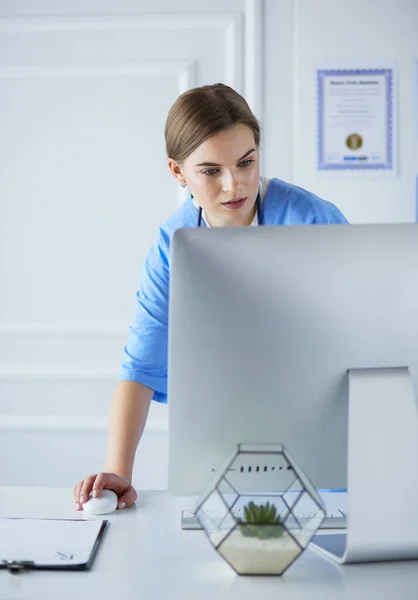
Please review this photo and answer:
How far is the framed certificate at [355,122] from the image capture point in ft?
8.35

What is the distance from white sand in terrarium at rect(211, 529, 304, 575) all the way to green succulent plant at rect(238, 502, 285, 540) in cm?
1

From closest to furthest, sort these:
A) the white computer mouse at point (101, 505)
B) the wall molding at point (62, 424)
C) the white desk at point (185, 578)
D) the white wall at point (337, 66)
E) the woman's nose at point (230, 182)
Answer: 1. the white desk at point (185, 578)
2. the white computer mouse at point (101, 505)
3. the woman's nose at point (230, 182)
4. the white wall at point (337, 66)
5. the wall molding at point (62, 424)

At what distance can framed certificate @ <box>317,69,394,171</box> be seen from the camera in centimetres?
254

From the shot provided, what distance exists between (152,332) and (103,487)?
41 cm

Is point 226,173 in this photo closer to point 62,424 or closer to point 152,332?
point 152,332

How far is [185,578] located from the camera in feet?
3.29

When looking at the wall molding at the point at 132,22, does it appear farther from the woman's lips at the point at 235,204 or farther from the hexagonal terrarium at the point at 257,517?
the hexagonal terrarium at the point at 257,517

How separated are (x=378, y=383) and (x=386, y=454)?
10cm

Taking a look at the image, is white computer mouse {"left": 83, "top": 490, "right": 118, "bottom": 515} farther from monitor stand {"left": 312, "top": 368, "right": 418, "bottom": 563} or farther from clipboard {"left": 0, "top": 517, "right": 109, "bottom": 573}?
monitor stand {"left": 312, "top": 368, "right": 418, "bottom": 563}

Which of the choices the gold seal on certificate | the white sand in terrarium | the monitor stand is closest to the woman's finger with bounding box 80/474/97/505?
the white sand in terrarium

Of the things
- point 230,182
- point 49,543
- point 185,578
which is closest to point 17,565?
point 49,543

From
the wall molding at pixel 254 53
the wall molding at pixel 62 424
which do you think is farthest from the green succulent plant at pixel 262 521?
the wall molding at pixel 254 53

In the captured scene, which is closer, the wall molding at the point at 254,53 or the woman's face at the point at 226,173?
the woman's face at the point at 226,173

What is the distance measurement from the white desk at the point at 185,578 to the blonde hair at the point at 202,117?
2.63 feet
